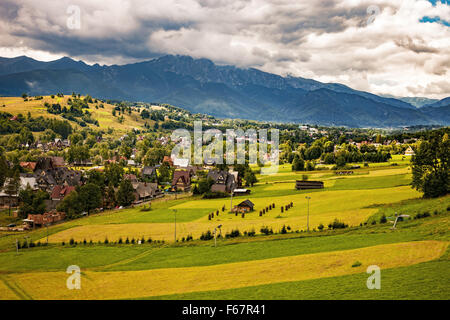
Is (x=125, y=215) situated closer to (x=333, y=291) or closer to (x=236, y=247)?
(x=236, y=247)

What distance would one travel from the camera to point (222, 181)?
8238cm

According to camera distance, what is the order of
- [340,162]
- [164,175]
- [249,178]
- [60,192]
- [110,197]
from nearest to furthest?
[110,197] → [60,192] → [249,178] → [340,162] → [164,175]

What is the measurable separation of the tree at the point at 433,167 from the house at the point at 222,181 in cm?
4082

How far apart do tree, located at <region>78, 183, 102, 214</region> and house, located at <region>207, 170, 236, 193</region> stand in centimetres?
2530

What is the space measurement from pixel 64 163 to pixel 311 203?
114 meters

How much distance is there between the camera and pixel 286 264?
27.0 m

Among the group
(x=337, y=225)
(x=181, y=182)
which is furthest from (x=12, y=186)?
(x=337, y=225)

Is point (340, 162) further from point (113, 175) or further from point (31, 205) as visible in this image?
point (31, 205)

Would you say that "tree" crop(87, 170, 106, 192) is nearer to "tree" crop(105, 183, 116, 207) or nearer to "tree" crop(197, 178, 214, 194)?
"tree" crop(105, 183, 116, 207)

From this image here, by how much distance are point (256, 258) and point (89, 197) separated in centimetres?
4787

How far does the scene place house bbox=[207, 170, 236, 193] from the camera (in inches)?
3078

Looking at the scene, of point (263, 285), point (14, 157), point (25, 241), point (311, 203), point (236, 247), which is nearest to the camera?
point (263, 285)
